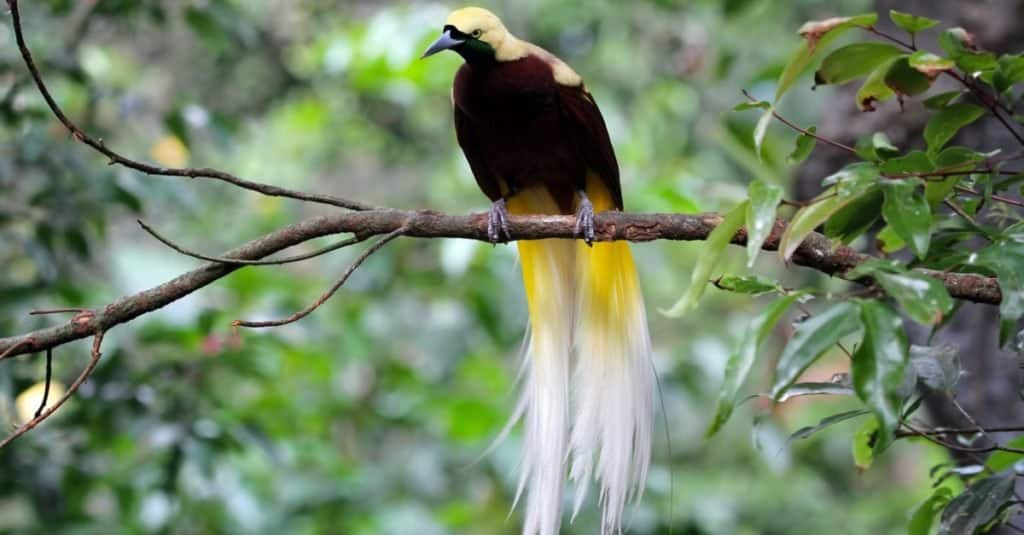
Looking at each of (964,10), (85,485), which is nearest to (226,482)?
(85,485)

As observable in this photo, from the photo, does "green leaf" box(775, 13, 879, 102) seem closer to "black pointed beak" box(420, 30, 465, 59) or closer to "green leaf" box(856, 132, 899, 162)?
"green leaf" box(856, 132, 899, 162)

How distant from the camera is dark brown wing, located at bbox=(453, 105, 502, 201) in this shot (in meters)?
2.07

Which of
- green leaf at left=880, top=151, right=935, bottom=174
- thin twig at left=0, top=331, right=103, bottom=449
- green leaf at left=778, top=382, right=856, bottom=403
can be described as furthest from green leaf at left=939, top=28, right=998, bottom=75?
thin twig at left=0, top=331, right=103, bottom=449

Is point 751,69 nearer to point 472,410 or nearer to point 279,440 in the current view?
point 472,410

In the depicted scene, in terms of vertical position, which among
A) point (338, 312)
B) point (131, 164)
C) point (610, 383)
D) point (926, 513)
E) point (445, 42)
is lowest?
point (926, 513)

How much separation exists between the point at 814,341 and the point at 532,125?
1247 mm

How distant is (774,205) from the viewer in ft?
2.86

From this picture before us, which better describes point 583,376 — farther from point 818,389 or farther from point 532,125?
point 818,389

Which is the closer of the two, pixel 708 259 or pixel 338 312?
pixel 708 259

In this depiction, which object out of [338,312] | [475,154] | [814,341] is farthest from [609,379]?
[338,312]

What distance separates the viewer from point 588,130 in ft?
6.49

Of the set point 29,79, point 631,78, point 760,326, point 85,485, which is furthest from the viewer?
point 631,78

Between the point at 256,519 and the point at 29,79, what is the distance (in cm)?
118

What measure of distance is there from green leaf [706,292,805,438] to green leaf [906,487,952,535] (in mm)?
504
